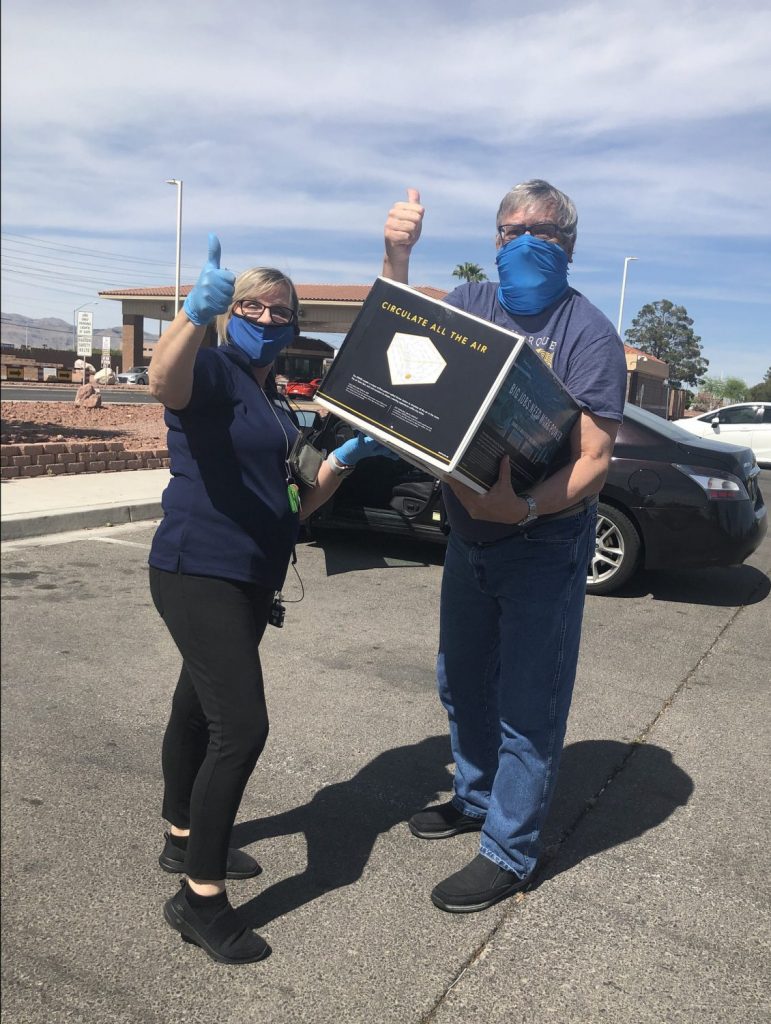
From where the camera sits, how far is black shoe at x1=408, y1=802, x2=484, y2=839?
2.96m

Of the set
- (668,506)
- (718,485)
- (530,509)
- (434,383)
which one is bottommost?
(668,506)

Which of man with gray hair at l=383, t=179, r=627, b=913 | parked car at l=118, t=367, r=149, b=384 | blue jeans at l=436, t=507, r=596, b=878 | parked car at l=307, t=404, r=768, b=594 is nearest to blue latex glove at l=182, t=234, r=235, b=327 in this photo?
man with gray hair at l=383, t=179, r=627, b=913

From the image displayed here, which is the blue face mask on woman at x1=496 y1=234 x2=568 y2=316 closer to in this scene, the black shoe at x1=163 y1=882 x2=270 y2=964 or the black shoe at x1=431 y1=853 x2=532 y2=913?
the black shoe at x1=431 y1=853 x2=532 y2=913

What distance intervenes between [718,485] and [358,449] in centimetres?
461

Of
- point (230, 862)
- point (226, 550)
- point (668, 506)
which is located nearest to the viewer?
point (226, 550)

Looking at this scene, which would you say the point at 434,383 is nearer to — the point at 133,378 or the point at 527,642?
the point at 527,642

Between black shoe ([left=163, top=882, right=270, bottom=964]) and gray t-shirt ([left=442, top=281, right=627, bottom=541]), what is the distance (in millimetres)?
1202

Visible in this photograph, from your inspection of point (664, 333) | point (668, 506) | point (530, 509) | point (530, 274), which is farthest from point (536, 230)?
point (664, 333)

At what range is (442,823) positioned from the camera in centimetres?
298

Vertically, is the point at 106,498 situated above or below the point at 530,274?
below

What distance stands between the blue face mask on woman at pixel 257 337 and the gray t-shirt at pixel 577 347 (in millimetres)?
668

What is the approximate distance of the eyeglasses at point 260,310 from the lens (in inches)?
80.6

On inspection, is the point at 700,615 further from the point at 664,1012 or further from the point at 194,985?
the point at 194,985

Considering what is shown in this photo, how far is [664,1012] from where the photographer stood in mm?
2164
